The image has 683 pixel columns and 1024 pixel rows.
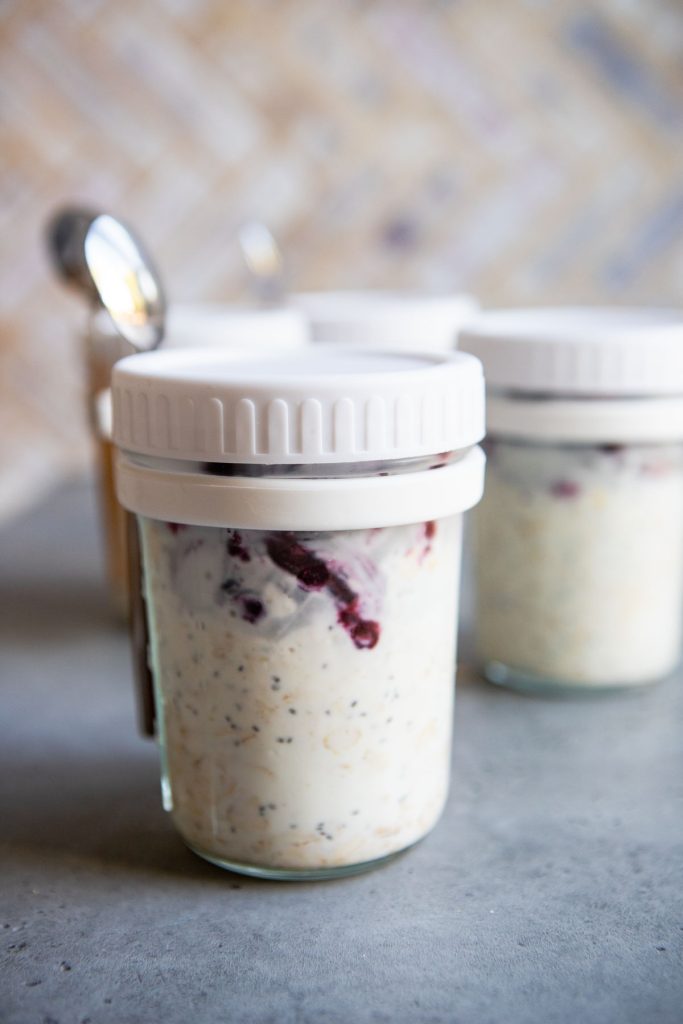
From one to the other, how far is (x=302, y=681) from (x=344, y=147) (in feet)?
4.10

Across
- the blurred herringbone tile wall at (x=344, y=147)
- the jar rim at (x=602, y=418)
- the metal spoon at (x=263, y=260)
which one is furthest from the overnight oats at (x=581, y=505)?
the blurred herringbone tile wall at (x=344, y=147)

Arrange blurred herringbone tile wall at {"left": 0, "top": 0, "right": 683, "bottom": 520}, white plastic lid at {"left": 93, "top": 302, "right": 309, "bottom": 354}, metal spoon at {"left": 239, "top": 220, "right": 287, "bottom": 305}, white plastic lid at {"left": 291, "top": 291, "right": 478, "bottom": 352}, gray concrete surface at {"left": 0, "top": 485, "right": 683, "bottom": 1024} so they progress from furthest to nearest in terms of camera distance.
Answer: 1. blurred herringbone tile wall at {"left": 0, "top": 0, "right": 683, "bottom": 520}
2. metal spoon at {"left": 239, "top": 220, "right": 287, "bottom": 305}
3. white plastic lid at {"left": 291, "top": 291, "right": 478, "bottom": 352}
4. white plastic lid at {"left": 93, "top": 302, "right": 309, "bottom": 354}
5. gray concrete surface at {"left": 0, "top": 485, "right": 683, "bottom": 1024}

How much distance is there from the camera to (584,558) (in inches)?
32.1

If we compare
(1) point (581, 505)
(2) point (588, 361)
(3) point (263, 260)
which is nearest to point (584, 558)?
(1) point (581, 505)

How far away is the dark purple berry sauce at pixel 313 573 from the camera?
541 millimetres

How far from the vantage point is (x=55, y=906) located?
23.3 inches

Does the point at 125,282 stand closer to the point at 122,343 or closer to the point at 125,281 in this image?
the point at 125,281

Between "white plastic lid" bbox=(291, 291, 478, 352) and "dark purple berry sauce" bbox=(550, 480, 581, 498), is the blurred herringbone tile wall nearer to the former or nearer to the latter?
"white plastic lid" bbox=(291, 291, 478, 352)

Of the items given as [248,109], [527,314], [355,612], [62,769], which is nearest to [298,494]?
[355,612]

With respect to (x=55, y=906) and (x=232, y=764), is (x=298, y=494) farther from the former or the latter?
(x=55, y=906)

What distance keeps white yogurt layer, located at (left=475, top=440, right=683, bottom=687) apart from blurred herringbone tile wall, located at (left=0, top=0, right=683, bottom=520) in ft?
3.02

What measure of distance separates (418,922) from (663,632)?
1.20ft

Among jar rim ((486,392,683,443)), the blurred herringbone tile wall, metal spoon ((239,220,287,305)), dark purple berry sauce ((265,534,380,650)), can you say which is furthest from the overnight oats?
the blurred herringbone tile wall

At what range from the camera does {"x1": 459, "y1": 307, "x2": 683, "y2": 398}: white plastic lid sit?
2.48 feet
